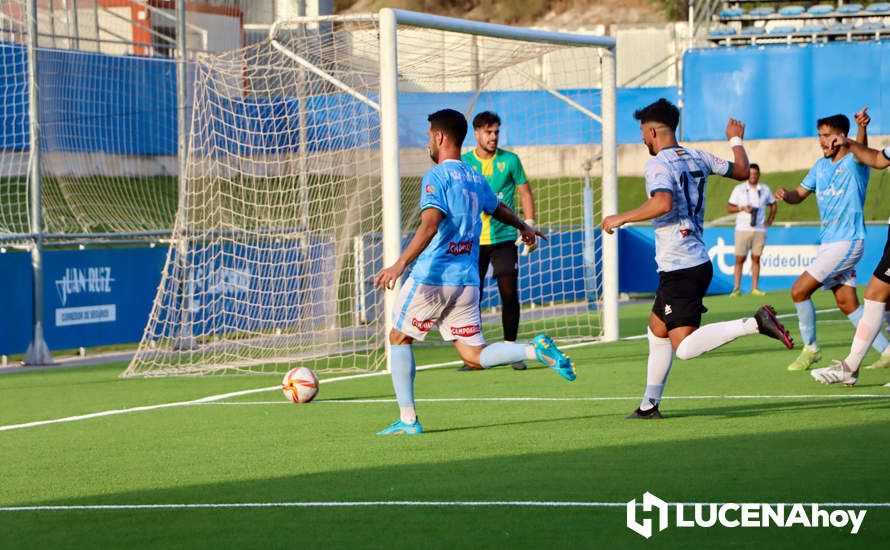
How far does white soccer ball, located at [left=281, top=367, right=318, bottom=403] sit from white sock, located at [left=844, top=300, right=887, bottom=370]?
4.02 m

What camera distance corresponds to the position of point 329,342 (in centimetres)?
1427

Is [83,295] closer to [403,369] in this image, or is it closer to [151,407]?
[151,407]

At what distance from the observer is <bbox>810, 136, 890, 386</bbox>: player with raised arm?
9.63 meters

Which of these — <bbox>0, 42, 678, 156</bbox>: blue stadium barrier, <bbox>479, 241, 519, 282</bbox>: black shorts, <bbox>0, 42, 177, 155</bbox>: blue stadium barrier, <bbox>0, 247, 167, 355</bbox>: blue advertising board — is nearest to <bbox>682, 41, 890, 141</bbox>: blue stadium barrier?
<bbox>0, 42, 678, 156</bbox>: blue stadium barrier

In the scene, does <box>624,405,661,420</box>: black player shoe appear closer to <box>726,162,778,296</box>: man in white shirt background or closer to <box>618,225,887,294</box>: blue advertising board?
<box>726,162,778,296</box>: man in white shirt background

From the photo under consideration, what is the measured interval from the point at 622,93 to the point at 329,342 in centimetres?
2405

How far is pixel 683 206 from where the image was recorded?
27.1 feet

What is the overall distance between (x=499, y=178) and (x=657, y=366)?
14.2 ft

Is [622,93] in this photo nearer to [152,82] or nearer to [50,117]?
[152,82]

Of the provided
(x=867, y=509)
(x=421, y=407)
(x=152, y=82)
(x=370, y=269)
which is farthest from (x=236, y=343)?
(x=867, y=509)

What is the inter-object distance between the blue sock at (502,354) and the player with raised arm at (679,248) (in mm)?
929

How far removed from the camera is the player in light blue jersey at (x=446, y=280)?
8047 mm

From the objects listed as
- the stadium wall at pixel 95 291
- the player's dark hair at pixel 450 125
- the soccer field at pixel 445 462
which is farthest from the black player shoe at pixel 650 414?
the stadium wall at pixel 95 291

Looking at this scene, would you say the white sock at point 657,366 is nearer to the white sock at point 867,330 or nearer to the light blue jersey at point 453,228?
the light blue jersey at point 453,228
